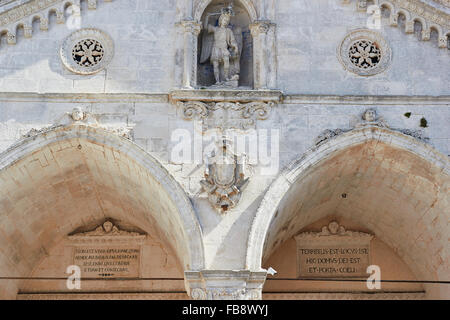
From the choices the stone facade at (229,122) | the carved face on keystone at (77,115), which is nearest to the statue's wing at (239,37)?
the stone facade at (229,122)

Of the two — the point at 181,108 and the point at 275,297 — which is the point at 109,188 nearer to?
the point at 181,108

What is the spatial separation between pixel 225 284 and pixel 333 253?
4.11 m

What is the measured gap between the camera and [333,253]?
1727 cm

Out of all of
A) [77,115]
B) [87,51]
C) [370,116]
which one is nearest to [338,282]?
[370,116]

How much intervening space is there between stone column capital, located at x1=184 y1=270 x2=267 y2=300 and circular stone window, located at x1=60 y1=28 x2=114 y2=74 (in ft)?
13.0

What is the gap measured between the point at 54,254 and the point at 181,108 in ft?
14.7

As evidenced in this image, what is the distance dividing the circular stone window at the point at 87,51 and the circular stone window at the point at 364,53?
12.9ft

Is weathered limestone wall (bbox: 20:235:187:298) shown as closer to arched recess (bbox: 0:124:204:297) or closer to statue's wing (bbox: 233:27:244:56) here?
arched recess (bbox: 0:124:204:297)

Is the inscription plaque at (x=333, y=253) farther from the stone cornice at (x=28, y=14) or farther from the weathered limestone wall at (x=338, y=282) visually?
the stone cornice at (x=28, y=14)

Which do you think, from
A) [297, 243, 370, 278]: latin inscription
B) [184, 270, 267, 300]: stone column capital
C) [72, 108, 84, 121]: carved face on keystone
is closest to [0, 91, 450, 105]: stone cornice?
[72, 108, 84, 121]: carved face on keystone

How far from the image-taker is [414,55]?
15336mm

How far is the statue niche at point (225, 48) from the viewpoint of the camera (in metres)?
15.4

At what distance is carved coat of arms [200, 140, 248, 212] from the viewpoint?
14203mm

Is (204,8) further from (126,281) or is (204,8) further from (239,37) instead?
(126,281)
